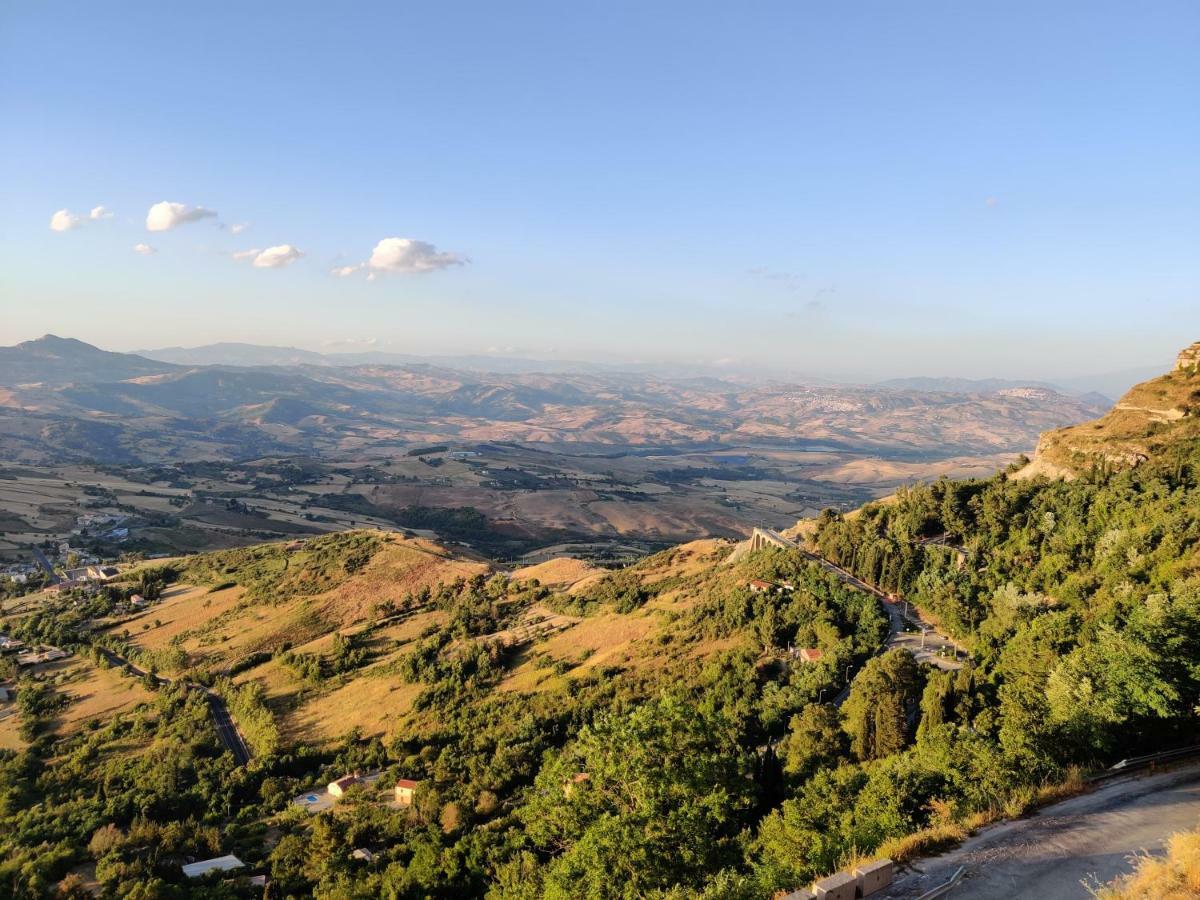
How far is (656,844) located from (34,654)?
2786 inches

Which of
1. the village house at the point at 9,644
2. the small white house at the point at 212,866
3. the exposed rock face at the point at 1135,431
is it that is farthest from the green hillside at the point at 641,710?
the exposed rock face at the point at 1135,431

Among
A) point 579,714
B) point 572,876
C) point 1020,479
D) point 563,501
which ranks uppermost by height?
point 1020,479

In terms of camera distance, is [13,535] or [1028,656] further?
[13,535]

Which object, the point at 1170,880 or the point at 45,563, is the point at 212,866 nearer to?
the point at 1170,880

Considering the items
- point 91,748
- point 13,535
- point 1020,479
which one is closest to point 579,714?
point 91,748

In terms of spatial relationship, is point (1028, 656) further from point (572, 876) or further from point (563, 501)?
point (563, 501)

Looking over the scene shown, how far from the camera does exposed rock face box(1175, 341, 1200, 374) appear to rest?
1930 inches

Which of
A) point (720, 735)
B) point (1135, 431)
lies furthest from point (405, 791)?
point (1135, 431)

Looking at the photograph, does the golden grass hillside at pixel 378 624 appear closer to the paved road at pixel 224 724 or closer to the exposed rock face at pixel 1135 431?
the paved road at pixel 224 724

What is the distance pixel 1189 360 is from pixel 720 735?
2143 inches

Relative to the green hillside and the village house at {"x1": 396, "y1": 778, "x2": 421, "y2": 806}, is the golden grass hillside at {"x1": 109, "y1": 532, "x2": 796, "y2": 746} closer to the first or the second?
the green hillside

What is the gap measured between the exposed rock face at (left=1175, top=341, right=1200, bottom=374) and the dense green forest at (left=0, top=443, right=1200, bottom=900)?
49.3 feet

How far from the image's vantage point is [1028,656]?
23.5 m

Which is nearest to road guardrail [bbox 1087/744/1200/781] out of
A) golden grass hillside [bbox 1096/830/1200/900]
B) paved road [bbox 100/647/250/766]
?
golden grass hillside [bbox 1096/830/1200/900]
